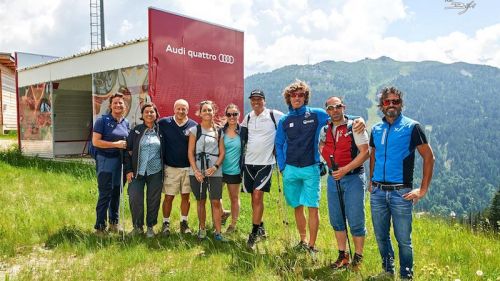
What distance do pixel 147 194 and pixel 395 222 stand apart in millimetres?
3377

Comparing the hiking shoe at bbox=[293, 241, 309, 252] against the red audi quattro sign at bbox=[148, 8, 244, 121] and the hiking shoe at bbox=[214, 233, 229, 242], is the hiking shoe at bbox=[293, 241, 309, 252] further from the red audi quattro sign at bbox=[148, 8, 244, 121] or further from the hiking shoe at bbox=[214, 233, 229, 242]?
the red audi quattro sign at bbox=[148, 8, 244, 121]

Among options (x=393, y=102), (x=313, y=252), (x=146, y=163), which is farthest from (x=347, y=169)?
(x=146, y=163)

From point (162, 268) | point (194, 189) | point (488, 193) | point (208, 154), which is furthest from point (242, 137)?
point (488, 193)

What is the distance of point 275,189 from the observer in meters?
10.9

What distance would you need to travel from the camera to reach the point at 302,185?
5148 mm

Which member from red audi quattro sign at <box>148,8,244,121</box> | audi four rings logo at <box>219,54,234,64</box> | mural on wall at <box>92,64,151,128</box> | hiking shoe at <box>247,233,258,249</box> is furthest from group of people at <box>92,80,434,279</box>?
audi four rings logo at <box>219,54,234,64</box>

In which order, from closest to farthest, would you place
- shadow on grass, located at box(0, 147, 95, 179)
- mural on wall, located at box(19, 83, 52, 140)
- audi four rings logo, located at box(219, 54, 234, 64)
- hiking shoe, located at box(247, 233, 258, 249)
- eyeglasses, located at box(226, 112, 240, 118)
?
1. hiking shoe, located at box(247, 233, 258, 249)
2. eyeglasses, located at box(226, 112, 240, 118)
3. audi four rings logo, located at box(219, 54, 234, 64)
4. shadow on grass, located at box(0, 147, 95, 179)
5. mural on wall, located at box(19, 83, 52, 140)

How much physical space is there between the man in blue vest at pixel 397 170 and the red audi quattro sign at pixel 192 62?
21.2 ft

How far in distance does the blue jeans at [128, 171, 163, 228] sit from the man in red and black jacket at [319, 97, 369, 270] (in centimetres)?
247

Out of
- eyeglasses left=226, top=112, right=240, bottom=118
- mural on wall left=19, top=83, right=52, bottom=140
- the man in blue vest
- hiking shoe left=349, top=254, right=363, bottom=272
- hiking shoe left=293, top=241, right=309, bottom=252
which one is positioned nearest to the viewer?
the man in blue vest

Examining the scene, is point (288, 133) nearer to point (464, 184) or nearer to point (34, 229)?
point (34, 229)

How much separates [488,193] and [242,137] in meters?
214

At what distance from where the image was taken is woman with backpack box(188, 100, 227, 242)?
554cm

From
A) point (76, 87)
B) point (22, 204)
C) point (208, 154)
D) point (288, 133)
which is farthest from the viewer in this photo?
point (76, 87)
